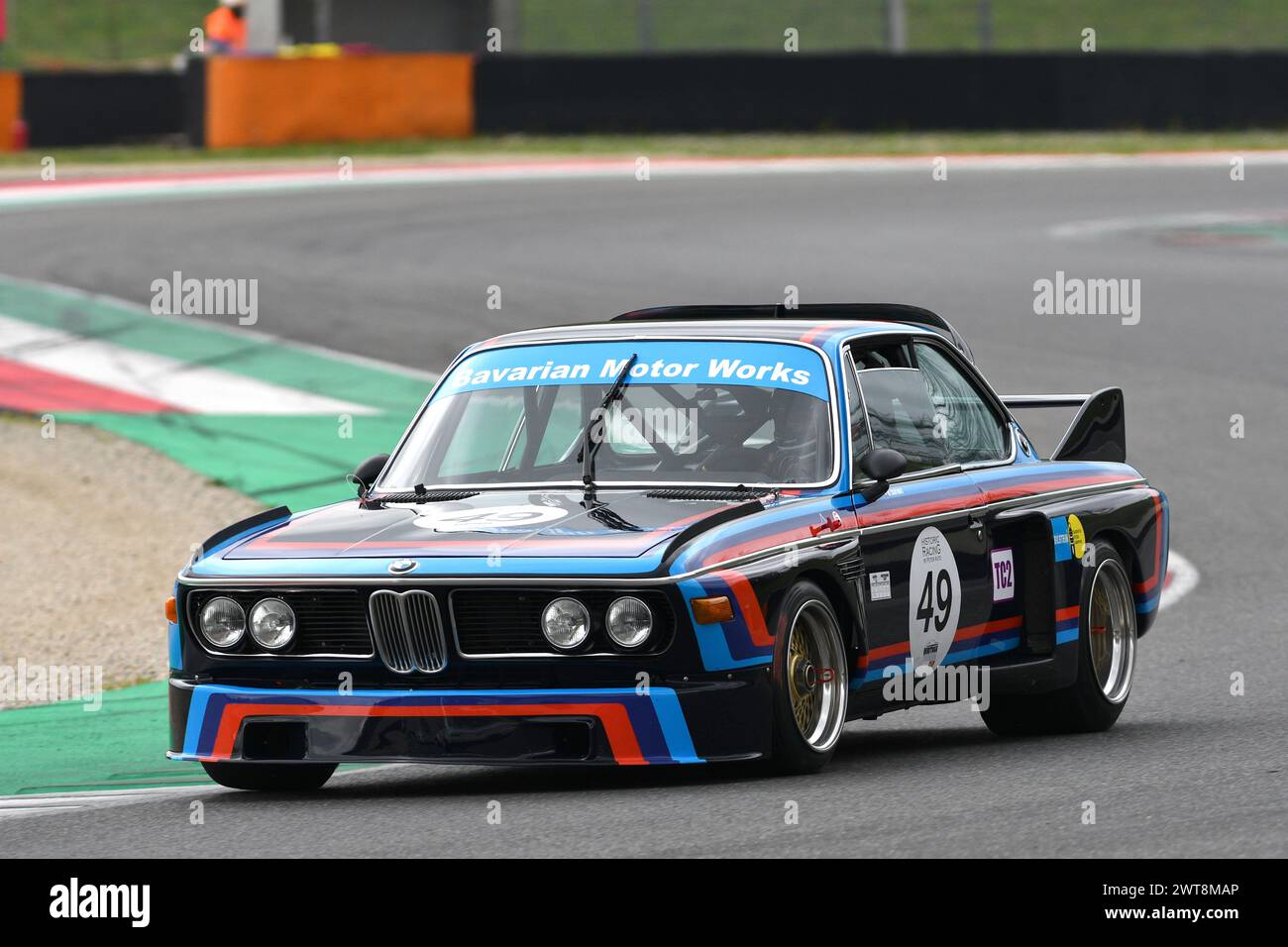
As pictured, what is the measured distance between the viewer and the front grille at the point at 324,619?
22.6 feet

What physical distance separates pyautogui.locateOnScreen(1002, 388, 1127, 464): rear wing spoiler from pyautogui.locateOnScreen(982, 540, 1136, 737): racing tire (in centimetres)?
51

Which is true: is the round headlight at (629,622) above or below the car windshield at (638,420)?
below

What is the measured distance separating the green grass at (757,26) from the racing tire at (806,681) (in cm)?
2937

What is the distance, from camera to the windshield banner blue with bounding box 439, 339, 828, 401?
782cm

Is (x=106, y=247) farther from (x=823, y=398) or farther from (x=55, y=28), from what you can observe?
(x=55, y=28)

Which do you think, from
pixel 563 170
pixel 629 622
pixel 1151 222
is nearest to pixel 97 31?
pixel 563 170

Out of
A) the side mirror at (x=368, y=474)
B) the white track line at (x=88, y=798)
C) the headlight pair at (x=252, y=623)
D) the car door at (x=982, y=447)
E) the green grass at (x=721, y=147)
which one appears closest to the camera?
the headlight pair at (x=252, y=623)

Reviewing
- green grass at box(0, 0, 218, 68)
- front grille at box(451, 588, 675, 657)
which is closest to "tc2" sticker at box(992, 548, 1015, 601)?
front grille at box(451, 588, 675, 657)

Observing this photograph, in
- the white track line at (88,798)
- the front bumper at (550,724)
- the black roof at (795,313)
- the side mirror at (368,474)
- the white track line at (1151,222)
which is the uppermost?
the white track line at (1151,222)

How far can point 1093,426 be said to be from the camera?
9.29 m

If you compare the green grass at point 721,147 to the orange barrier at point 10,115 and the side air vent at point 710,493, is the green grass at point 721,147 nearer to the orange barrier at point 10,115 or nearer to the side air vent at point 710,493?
the orange barrier at point 10,115

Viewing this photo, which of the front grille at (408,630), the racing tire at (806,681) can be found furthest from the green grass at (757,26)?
the front grille at (408,630)

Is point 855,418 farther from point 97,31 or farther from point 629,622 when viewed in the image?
point 97,31
